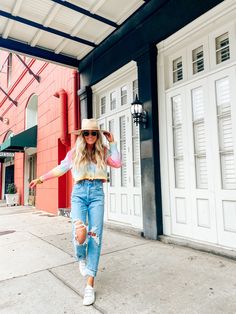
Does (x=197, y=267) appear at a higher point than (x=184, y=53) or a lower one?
lower

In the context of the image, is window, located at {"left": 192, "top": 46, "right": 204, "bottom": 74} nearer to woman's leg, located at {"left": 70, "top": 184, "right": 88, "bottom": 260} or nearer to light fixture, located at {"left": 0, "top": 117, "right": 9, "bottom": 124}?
woman's leg, located at {"left": 70, "top": 184, "right": 88, "bottom": 260}

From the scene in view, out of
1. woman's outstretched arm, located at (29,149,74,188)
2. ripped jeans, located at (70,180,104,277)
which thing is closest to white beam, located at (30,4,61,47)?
woman's outstretched arm, located at (29,149,74,188)

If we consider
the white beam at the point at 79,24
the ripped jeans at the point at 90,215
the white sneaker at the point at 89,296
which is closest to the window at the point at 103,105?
the white beam at the point at 79,24

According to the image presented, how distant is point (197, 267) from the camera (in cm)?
283

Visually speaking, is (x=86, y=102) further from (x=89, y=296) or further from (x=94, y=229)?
(x=89, y=296)

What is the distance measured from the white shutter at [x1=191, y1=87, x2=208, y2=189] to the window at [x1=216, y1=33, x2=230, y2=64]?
46cm

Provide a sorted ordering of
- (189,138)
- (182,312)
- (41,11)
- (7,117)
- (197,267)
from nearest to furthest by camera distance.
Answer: (182,312) < (197,267) < (189,138) < (41,11) < (7,117)

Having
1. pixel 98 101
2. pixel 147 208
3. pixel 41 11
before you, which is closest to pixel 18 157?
pixel 98 101

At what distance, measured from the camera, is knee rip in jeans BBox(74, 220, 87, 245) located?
226 centimetres

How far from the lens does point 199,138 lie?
368 centimetres

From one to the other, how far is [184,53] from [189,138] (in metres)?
1.36

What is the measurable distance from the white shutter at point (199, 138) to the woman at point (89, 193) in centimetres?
158

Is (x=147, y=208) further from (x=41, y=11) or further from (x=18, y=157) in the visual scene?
(x=18, y=157)

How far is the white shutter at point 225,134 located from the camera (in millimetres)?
3271
